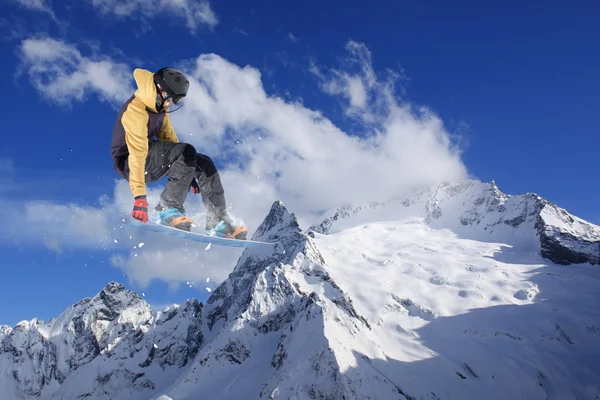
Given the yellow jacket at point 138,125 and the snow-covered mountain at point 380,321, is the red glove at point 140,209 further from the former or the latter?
the snow-covered mountain at point 380,321

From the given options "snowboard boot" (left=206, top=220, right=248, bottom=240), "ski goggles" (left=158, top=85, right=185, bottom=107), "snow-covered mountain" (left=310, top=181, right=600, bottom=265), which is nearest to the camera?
"ski goggles" (left=158, top=85, right=185, bottom=107)

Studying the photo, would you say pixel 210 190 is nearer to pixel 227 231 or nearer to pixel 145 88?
pixel 227 231

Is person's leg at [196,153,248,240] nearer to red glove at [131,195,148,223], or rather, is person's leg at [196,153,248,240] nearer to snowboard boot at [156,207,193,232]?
snowboard boot at [156,207,193,232]

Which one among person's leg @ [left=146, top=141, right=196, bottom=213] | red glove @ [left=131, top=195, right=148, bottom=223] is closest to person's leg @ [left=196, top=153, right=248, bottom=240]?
person's leg @ [left=146, top=141, right=196, bottom=213]

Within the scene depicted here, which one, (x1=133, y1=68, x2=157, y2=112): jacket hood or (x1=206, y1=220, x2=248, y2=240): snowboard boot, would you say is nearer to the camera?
(x1=133, y1=68, x2=157, y2=112): jacket hood

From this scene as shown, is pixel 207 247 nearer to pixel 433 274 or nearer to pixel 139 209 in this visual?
pixel 139 209

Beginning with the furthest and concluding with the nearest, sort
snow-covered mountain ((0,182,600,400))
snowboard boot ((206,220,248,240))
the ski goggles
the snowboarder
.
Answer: snow-covered mountain ((0,182,600,400)), snowboard boot ((206,220,248,240)), the ski goggles, the snowboarder
